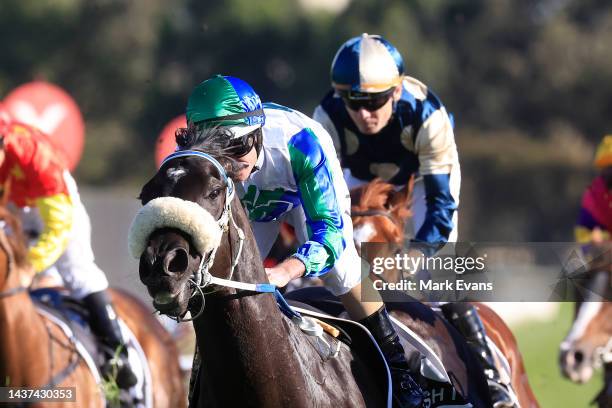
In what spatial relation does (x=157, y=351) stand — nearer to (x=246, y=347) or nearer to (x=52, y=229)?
(x=52, y=229)

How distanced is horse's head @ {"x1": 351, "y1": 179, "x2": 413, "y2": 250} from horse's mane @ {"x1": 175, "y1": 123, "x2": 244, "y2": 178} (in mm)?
2165

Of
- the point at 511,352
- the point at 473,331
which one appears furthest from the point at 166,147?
the point at 473,331

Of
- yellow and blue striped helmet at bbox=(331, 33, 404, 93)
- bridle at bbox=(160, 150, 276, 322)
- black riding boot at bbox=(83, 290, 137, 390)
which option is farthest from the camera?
black riding boot at bbox=(83, 290, 137, 390)

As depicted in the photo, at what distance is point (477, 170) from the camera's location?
98.5 ft

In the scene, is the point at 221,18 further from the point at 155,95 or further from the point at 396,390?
the point at 396,390

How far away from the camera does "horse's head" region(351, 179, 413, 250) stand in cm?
602

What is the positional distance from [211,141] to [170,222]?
1.75 ft

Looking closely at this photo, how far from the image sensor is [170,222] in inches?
132

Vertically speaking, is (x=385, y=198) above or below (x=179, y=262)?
above

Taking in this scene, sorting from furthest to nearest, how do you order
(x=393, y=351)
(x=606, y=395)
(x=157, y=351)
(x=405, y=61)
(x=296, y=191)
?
(x=405, y=61) → (x=157, y=351) → (x=606, y=395) → (x=393, y=351) → (x=296, y=191)

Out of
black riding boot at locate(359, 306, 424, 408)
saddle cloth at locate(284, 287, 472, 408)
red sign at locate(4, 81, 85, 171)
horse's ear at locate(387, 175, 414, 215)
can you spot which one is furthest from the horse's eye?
red sign at locate(4, 81, 85, 171)

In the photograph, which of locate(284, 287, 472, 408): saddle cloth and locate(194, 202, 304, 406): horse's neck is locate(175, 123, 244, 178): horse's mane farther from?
locate(284, 287, 472, 408): saddle cloth

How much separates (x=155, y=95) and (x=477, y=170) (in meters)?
8.40

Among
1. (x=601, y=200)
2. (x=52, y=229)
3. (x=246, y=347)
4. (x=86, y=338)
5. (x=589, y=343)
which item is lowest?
(x=246, y=347)
